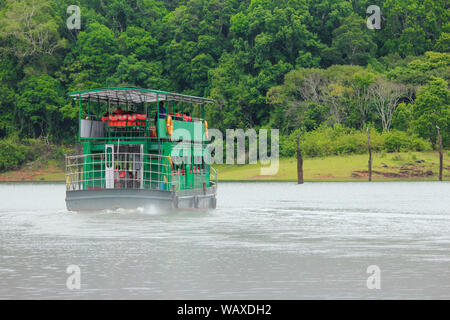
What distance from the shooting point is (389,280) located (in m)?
16.9

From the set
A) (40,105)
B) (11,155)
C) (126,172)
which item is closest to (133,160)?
(126,172)

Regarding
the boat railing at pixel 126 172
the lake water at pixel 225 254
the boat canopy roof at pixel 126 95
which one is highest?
the boat canopy roof at pixel 126 95

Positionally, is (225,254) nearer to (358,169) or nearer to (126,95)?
(126,95)

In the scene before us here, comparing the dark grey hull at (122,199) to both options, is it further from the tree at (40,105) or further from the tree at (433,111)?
the tree at (40,105)

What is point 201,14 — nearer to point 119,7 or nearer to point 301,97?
point 119,7

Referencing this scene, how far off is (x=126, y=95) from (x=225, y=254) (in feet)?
56.7

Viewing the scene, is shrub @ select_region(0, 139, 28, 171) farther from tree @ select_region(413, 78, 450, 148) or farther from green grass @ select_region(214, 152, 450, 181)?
tree @ select_region(413, 78, 450, 148)

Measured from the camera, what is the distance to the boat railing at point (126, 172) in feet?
112

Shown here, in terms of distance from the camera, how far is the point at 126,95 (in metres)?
36.8

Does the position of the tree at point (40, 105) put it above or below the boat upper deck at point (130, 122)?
above

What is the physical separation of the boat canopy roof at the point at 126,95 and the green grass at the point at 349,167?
43.4m

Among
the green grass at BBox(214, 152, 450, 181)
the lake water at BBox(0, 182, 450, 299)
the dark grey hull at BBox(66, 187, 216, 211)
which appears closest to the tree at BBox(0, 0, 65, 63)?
the green grass at BBox(214, 152, 450, 181)

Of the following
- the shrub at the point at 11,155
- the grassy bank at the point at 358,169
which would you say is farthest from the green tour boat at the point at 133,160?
the shrub at the point at 11,155
